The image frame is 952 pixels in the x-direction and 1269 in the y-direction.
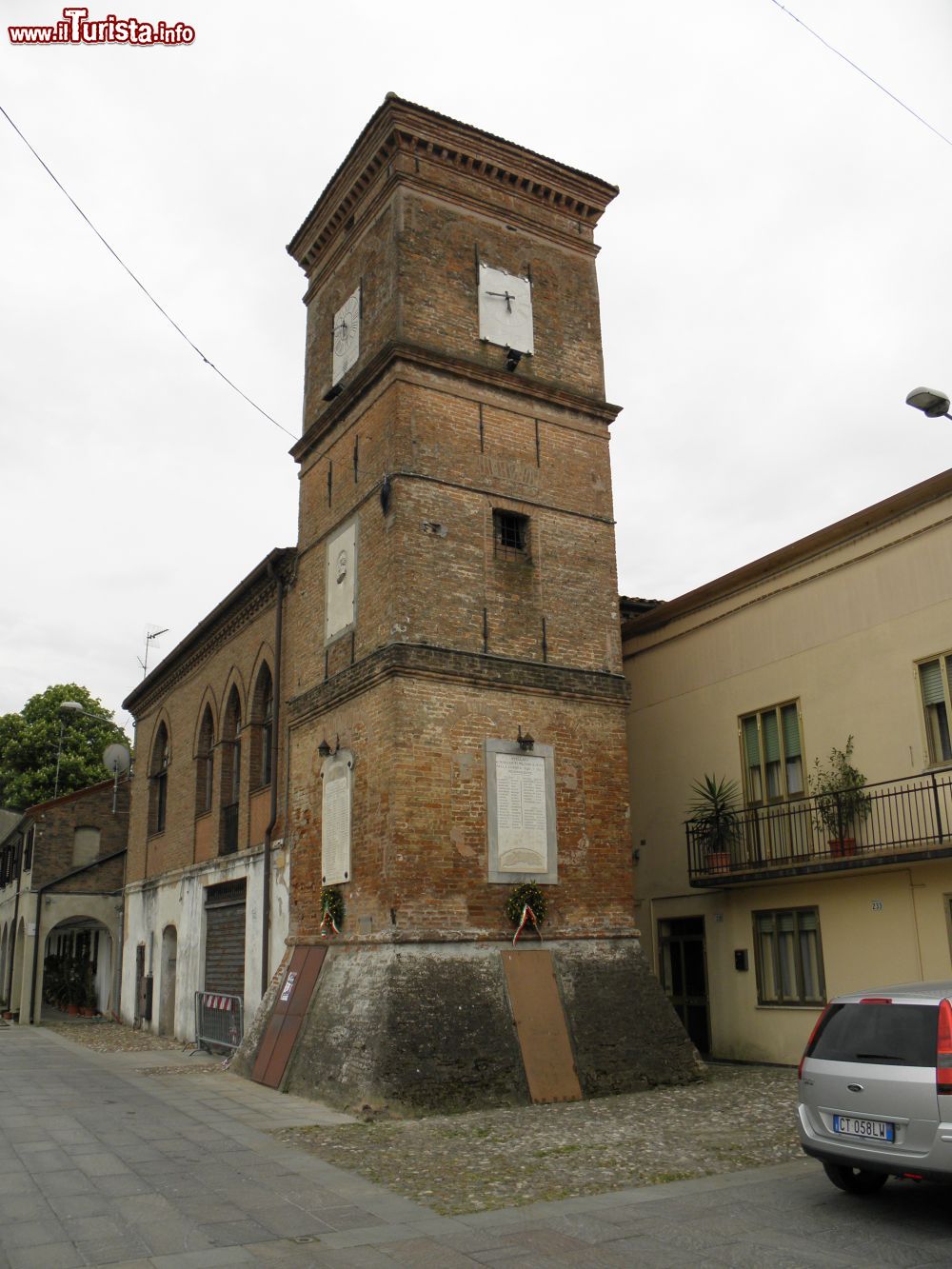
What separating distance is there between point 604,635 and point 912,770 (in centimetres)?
461

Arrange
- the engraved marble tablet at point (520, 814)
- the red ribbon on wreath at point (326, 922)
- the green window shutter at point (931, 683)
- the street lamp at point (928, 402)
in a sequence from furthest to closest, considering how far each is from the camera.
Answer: the red ribbon on wreath at point (326, 922), the engraved marble tablet at point (520, 814), the green window shutter at point (931, 683), the street lamp at point (928, 402)

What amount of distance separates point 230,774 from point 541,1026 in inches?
393

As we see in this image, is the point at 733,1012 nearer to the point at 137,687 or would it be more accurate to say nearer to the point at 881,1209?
the point at 881,1209

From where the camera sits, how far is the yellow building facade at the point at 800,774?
13258 mm

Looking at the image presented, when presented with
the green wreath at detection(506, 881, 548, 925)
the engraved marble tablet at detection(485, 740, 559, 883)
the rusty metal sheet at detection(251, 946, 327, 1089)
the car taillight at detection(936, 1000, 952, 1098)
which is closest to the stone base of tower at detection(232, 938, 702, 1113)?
the rusty metal sheet at detection(251, 946, 327, 1089)

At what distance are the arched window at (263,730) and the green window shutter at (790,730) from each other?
340 inches

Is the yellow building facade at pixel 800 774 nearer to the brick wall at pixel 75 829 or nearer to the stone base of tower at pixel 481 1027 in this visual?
the stone base of tower at pixel 481 1027

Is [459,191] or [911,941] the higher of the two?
[459,191]

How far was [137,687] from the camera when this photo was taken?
27906mm

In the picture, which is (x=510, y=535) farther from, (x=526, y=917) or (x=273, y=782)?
(x=273, y=782)

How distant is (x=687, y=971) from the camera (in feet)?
56.0

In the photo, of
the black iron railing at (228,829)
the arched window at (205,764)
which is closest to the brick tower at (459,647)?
the black iron railing at (228,829)

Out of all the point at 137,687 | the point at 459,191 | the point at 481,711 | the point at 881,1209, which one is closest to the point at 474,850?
the point at 481,711

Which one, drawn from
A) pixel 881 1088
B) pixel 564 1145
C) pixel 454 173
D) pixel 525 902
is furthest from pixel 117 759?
pixel 881 1088
